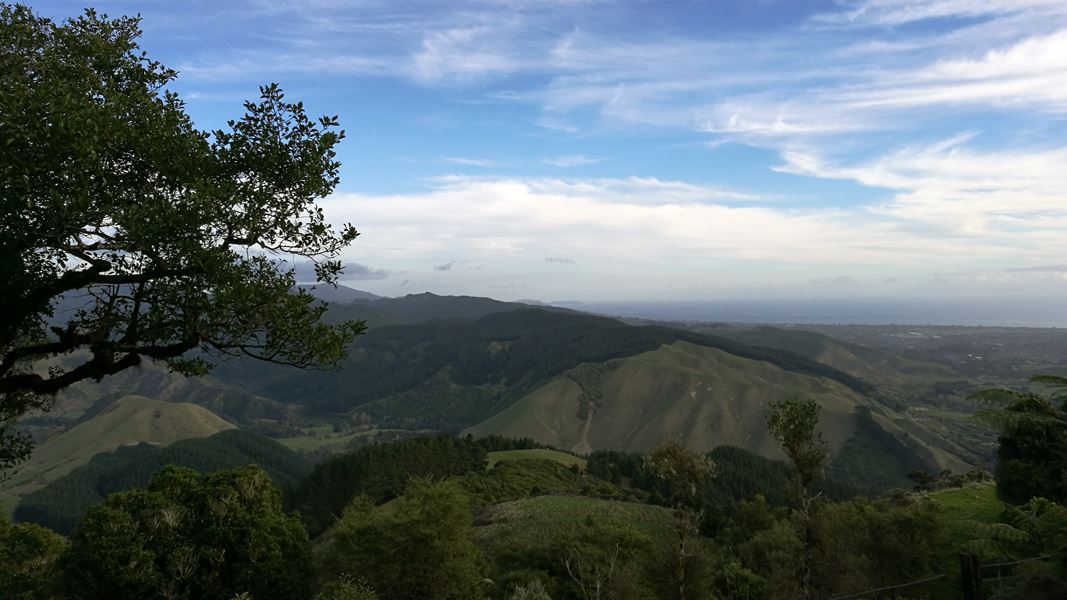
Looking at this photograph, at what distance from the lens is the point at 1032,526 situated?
101ft

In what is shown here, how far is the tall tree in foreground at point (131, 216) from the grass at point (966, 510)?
41.4 metres

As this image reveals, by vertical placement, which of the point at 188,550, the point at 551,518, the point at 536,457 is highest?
the point at 188,550

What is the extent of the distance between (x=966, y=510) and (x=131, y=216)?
59.2 m

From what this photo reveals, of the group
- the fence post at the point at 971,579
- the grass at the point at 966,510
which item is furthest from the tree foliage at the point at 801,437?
the grass at the point at 966,510

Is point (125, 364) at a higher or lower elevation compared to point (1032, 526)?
higher

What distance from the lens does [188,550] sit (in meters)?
42.9

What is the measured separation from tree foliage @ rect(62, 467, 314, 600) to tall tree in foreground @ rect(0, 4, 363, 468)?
36532mm

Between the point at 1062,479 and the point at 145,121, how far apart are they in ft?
181

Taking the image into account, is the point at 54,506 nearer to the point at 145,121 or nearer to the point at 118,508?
the point at 118,508

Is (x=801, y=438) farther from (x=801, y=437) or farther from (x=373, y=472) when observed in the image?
(x=373, y=472)

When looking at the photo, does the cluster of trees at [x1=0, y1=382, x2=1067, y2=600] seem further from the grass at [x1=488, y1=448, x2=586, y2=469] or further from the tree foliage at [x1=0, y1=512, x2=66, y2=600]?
the grass at [x1=488, y1=448, x2=586, y2=469]

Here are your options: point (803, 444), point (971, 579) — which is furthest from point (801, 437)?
point (971, 579)

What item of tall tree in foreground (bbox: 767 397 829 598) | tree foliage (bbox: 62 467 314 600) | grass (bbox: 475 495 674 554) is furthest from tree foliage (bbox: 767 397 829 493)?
tree foliage (bbox: 62 467 314 600)

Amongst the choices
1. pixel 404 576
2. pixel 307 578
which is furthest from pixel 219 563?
pixel 404 576
